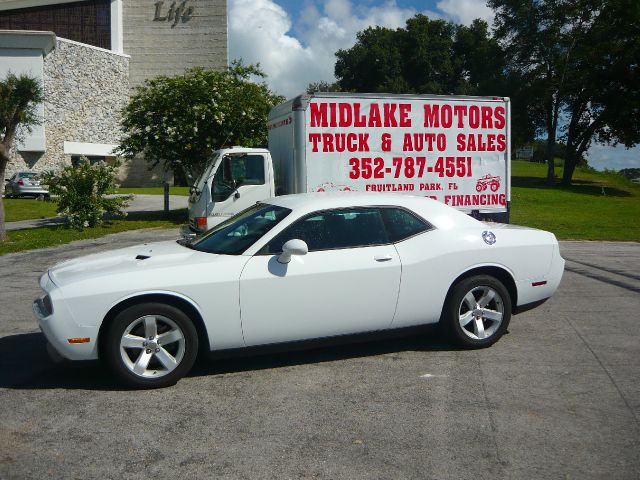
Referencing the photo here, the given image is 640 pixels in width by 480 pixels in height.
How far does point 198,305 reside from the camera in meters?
5.55

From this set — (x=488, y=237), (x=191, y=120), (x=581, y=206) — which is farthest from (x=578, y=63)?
(x=488, y=237)

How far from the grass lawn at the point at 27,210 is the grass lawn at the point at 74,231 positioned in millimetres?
3550

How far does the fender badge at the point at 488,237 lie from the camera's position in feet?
21.7

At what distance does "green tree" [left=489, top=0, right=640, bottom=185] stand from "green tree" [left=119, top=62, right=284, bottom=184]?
26.6m

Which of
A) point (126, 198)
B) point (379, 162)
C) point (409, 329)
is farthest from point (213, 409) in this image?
point (126, 198)

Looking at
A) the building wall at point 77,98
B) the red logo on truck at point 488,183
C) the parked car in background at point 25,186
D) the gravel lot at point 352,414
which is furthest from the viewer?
the building wall at point 77,98

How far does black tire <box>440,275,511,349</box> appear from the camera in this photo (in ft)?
21.2

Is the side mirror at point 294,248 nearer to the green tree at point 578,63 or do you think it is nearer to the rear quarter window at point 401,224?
the rear quarter window at point 401,224

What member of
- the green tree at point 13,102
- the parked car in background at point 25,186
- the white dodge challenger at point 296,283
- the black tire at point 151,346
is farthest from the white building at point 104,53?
the black tire at point 151,346

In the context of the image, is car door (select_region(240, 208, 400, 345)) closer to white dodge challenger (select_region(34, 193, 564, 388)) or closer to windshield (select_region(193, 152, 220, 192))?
white dodge challenger (select_region(34, 193, 564, 388))

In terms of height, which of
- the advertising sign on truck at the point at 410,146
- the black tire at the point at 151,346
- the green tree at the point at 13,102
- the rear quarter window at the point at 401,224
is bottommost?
the black tire at the point at 151,346

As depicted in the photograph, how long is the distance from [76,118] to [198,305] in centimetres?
4754

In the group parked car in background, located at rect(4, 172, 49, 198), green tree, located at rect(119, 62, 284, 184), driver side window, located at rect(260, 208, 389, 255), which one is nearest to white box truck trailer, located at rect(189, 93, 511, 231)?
driver side window, located at rect(260, 208, 389, 255)

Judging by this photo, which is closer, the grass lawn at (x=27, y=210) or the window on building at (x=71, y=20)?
the grass lawn at (x=27, y=210)
